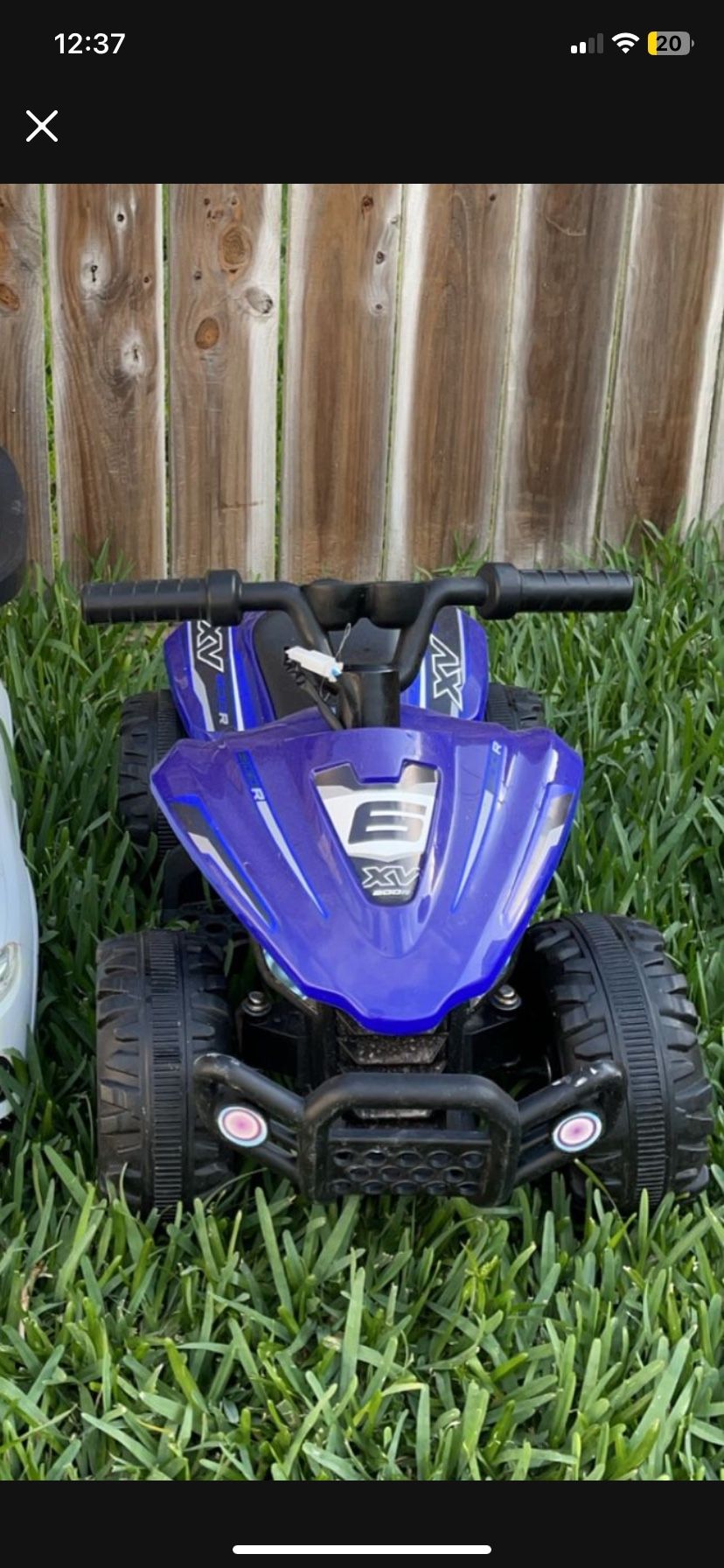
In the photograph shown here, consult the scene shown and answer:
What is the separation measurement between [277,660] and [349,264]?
117 centimetres

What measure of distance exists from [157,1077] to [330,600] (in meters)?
0.66

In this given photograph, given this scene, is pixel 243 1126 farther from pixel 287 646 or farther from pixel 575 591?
pixel 287 646

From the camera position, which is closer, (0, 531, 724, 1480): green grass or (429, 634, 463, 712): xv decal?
(0, 531, 724, 1480): green grass

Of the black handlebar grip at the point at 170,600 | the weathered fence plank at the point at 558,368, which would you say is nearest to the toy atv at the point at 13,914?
the black handlebar grip at the point at 170,600

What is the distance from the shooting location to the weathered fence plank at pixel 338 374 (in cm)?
331

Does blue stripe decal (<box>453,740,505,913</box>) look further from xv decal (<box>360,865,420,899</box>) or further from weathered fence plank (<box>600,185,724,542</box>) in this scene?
weathered fence plank (<box>600,185,724,542</box>)

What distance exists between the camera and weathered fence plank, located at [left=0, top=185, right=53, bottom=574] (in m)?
3.18

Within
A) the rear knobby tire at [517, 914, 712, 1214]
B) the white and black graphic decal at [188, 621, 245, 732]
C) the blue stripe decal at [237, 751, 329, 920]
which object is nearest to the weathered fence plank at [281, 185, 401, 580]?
the white and black graphic decal at [188, 621, 245, 732]

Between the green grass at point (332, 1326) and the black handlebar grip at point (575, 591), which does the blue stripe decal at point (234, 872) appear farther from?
the black handlebar grip at point (575, 591)

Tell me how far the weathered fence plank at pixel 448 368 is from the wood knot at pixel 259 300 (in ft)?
0.91

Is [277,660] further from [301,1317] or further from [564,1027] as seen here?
[301,1317]

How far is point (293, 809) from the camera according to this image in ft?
6.66
